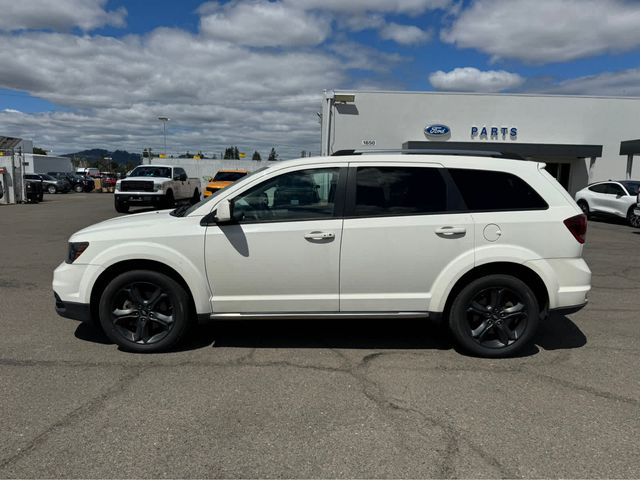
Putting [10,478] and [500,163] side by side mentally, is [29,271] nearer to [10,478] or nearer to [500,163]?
[10,478]

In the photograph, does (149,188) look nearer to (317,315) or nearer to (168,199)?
(168,199)

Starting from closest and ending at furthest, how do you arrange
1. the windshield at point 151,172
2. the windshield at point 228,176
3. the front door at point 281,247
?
the front door at point 281,247 → the windshield at point 228,176 → the windshield at point 151,172

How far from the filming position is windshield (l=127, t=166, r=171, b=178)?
19781 millimetres

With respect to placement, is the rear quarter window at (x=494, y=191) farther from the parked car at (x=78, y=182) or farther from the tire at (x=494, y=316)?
the parked car at (x=78, y=182)

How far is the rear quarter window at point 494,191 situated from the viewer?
4.39m

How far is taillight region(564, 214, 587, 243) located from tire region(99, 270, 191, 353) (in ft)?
11.1

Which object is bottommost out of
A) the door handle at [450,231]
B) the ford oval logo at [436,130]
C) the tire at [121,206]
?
the tire at [121,206]

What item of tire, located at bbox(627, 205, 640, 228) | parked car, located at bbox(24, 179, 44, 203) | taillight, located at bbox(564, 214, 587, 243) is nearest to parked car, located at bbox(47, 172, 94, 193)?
parked car, located at bbox(24, 179, 44, 203)

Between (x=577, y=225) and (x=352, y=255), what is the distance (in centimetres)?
199

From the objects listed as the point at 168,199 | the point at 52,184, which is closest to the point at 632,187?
the point at 168,199

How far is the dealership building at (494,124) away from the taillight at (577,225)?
65.5ft

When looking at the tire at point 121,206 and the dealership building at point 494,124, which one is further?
the dealership building at point 494,124

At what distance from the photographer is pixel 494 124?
83.1 ft

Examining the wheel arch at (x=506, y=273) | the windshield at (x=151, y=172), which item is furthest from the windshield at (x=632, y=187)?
the windshield at (x=151, y=172)
